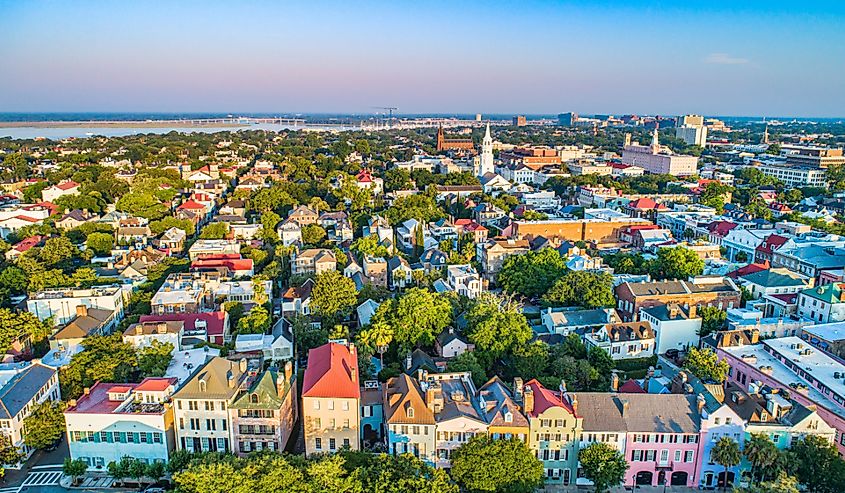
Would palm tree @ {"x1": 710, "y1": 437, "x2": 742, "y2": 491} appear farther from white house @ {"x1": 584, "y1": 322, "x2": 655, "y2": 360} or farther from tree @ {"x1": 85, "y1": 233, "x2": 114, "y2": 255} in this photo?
tree @ {"x1": 85, "y1": 233, "x2": 114, "y2": 255}

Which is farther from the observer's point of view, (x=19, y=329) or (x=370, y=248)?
(x=370, y=248)

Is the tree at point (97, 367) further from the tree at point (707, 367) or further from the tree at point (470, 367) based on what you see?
the tree at point (707, 367)

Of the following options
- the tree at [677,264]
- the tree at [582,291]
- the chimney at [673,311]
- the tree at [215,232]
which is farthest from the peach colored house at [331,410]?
the tree at [215,232]

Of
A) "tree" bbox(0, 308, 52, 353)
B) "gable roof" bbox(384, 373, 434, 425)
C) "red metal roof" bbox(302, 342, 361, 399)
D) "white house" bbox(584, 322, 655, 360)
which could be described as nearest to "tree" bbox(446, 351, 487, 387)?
"gable roof" bbox(384, 373, 434, 425)

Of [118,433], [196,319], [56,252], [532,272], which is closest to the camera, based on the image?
[118,433]

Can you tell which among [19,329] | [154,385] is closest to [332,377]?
[154,385]

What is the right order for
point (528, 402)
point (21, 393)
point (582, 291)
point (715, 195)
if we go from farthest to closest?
point (715, 195) < point (582, 291) < point (21, 393) < point (528, 402)

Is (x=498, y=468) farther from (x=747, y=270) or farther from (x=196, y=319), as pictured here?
(x=747, y=270)
